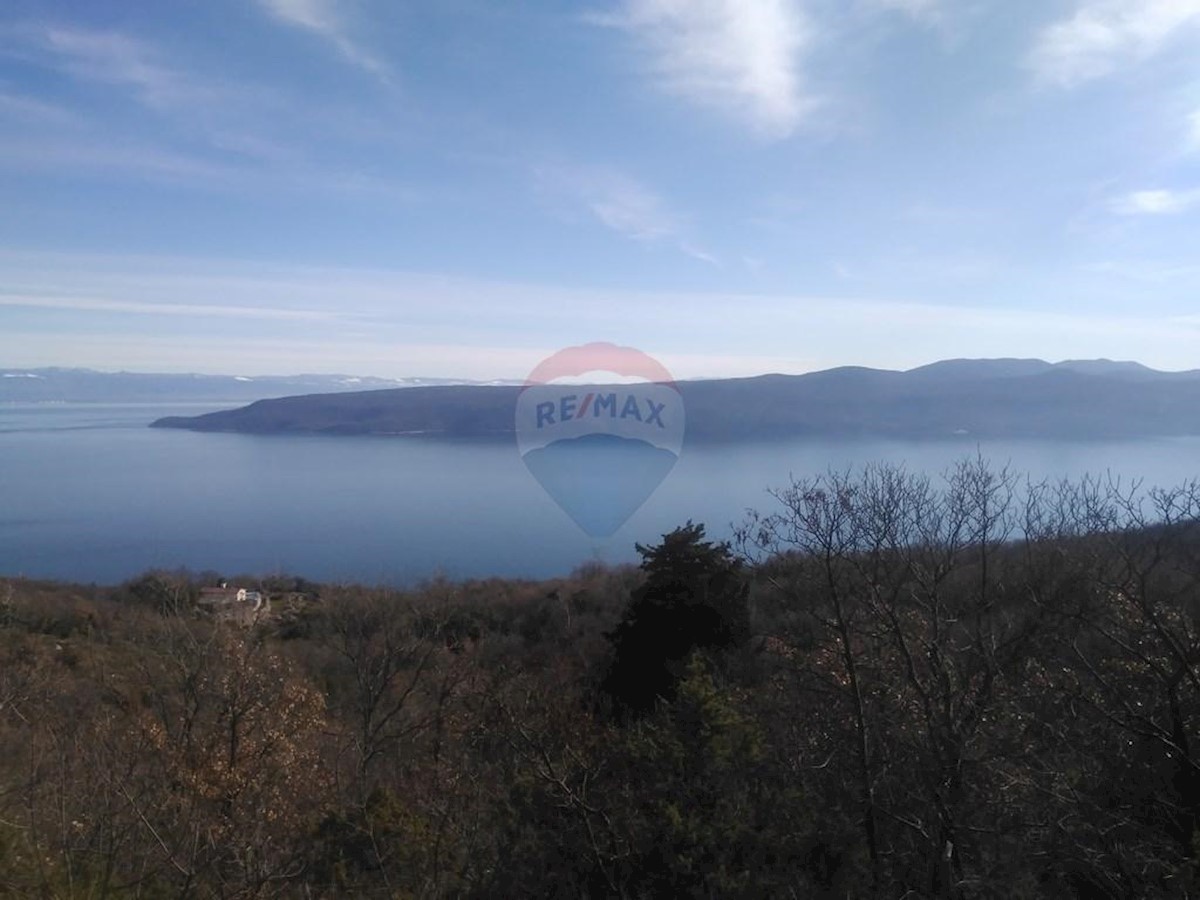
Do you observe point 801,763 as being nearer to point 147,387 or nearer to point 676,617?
point 676,617

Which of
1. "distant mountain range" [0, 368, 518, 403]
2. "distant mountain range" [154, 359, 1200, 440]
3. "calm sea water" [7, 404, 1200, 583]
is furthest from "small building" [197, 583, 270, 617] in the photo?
"distant mountain range" [0, 368, 518, 403]

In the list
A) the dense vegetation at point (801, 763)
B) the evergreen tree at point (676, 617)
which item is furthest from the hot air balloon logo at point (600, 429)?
the dense vegetation at point (801, 763)

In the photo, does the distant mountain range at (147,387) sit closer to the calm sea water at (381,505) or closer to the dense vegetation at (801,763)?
the calm sea water at (381,505)

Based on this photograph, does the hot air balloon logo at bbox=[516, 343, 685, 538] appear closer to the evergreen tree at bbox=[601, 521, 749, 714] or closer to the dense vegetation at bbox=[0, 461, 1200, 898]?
the evergreen tree at bbox=[601, 521, 749, 714]

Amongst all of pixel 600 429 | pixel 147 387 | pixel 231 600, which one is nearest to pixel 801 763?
pixel 600 429

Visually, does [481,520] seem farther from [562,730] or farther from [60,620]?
[562,730]

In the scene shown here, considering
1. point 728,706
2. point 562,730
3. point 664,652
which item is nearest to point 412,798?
point 562,730
